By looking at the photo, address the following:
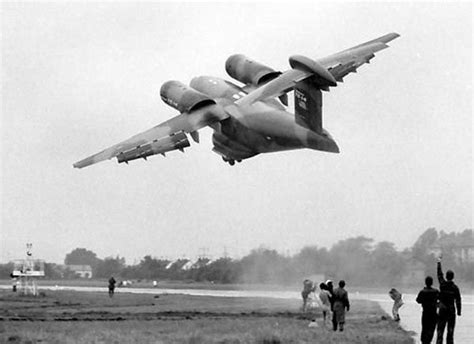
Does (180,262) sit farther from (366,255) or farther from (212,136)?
(212,136)

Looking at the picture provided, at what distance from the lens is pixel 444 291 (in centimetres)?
2588

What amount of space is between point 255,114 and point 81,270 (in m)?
108

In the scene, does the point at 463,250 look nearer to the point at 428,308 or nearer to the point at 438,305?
the point at 438,305

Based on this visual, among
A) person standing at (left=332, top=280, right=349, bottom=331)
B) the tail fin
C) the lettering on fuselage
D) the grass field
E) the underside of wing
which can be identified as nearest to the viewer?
the grass field

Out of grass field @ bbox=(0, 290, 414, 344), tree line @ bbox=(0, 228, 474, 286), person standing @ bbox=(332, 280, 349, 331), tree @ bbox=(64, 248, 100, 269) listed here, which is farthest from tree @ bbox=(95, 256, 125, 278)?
person standing @ bbox=(332, 280, 349, 331)

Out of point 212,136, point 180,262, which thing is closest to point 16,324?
point 212,136

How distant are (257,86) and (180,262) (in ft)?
214

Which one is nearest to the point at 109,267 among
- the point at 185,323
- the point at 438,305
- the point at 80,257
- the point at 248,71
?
the point at 80,257

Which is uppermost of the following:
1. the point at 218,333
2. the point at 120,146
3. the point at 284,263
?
the point at 120,146

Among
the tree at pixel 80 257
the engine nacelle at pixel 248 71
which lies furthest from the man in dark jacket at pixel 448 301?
the tree at pixel 80 257

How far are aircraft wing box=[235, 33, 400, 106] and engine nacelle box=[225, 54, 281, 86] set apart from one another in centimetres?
282

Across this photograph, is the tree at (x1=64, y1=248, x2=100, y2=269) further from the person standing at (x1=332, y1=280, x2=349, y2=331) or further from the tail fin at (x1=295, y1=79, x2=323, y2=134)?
the person standing at (x1=332, y1=280, x2=349, y2=331)

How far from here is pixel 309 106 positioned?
4334 centimetres

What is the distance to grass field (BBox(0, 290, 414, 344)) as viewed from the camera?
30.1m
